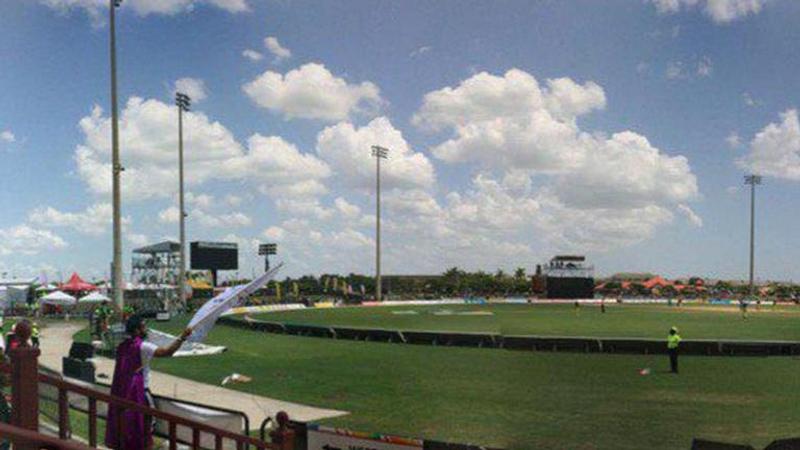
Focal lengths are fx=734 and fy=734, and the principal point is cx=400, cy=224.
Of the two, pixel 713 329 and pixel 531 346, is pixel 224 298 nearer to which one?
pixel 531 346

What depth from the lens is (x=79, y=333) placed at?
1510 inches

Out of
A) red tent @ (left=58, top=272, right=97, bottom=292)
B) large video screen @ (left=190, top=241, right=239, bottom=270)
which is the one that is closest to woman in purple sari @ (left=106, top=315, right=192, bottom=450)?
red tent @ (left=58, top=272, right=97, bottom=292)

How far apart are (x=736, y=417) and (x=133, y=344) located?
12097mm

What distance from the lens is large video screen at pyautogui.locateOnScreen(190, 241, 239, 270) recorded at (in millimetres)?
89875

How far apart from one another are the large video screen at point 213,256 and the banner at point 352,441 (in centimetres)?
8441

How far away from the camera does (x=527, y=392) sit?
58.1 ft

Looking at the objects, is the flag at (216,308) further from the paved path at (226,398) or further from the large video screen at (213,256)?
the large video screen at (213,256)

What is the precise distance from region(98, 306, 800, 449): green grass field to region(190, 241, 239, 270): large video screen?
63378 millimetres

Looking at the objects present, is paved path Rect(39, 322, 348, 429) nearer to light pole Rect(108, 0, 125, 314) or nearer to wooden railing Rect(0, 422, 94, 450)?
light pole Rect(108, 0, 125, 314)

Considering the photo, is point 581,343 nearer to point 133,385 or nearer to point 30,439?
point 133,385

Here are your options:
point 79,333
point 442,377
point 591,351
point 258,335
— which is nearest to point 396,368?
point 442,377

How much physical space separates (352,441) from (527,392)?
10.2 metres

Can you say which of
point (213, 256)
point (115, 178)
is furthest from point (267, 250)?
point (115, 178)

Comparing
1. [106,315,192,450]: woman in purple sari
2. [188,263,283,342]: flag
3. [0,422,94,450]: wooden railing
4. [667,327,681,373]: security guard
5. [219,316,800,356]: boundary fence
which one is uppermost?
[188,263,283,342]: flag
